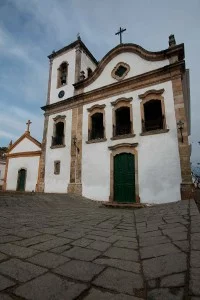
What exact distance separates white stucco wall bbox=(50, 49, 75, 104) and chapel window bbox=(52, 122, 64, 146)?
1985 mm

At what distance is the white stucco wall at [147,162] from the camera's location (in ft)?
29.8

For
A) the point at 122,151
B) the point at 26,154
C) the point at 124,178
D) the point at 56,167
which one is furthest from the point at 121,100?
the point at 26,154

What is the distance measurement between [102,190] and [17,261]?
8932 mm

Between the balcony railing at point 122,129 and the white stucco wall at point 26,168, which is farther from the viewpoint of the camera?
Result: the white stucco wall at point 26,168

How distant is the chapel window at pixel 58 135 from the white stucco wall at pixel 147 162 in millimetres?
2414

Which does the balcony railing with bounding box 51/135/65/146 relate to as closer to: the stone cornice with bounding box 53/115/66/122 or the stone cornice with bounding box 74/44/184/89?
the stone cornice with bounding box 53/115/66/122

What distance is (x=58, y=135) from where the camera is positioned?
14.2m

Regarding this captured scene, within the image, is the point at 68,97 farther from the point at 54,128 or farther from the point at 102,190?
the point at 102,190

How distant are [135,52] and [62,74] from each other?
6325 millimetres

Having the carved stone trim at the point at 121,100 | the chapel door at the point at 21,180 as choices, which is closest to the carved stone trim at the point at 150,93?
the carved stone trim at the point at 121,100

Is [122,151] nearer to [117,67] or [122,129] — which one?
[122,129]

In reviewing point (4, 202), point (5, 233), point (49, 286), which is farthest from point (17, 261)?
point (4, 202)

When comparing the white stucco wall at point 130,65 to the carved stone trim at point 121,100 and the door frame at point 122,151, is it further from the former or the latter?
the door frame at point 122,151

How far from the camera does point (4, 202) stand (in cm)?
695
